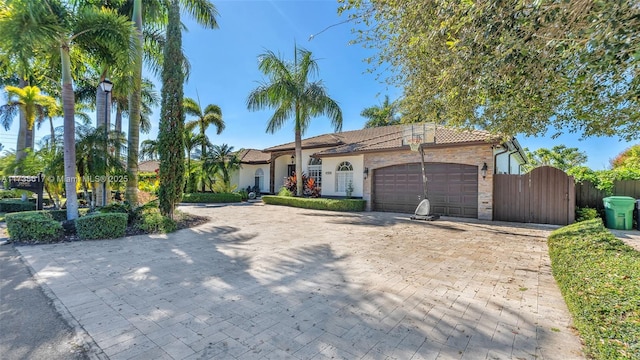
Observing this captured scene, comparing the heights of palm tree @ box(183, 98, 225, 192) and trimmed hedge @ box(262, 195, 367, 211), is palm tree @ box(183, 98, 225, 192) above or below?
above

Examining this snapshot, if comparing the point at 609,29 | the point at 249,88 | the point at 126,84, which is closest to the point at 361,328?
the point at 609,29

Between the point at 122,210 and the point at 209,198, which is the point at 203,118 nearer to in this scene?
the point at 209,198

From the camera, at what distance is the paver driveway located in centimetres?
269

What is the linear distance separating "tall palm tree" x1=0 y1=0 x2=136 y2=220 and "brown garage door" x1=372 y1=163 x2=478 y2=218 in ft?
38.3

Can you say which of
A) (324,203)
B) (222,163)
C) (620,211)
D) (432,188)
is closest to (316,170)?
(324,203)

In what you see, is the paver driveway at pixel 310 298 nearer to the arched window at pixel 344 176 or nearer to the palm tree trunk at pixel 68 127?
the palm tree trunk at pixel 68 127

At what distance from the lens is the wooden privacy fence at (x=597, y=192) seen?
32.7ft

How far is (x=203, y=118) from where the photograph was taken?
21.1 m

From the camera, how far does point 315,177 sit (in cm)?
1995

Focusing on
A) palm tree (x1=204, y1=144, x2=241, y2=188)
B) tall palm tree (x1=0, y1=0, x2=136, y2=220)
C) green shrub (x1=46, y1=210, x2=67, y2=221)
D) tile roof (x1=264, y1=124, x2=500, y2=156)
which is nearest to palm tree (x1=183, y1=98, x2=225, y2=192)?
palm tree (x1=204, y1=144, x2=241, y2=188)

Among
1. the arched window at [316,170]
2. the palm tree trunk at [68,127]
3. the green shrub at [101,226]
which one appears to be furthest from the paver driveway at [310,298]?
the arched window at [316,170]

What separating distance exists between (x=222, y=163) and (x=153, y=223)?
473 inches

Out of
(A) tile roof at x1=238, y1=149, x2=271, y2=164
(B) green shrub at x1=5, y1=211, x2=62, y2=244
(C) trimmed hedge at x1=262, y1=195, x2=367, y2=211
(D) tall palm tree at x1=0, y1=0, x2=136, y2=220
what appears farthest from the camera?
(A) tile roof at x1=238, y1=149, x2=271, y2=164

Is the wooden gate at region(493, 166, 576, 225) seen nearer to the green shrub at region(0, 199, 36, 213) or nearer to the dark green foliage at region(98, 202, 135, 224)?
the dark green foliage at region(98, 202, 135, 224)
